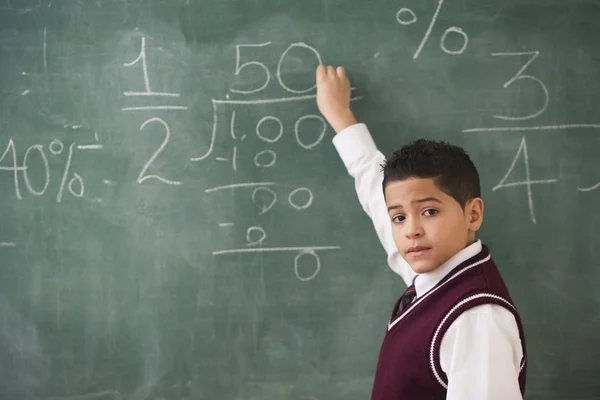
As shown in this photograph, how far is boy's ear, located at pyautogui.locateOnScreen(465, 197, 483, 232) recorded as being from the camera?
1.19 m

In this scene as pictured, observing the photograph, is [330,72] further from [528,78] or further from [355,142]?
[528,78]

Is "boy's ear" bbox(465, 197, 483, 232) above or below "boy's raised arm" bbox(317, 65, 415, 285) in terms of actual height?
below

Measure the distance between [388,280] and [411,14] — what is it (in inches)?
30.3

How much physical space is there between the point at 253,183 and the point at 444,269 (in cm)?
68

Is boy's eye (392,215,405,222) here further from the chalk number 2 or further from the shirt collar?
the chalk number 2

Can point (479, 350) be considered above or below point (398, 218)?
below

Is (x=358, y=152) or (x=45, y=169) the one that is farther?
(x=45, y=169)

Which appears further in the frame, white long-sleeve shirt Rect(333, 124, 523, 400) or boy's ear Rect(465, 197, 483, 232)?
boy's ear Rect(465, 197, 483, 232)

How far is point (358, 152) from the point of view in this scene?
158 cm

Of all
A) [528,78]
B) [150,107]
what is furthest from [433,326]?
[150,107]

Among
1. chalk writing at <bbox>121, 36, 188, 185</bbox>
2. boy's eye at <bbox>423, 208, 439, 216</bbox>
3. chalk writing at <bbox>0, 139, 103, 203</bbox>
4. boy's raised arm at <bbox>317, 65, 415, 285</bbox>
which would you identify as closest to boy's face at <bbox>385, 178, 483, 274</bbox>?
boy's eye at <bbox>423, 208, 439, 216</bbox>

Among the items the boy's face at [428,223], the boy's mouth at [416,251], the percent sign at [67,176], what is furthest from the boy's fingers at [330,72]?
the percent sign at [67,176]

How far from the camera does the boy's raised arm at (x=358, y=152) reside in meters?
1.57

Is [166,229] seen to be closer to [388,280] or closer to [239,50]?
[239,50]
